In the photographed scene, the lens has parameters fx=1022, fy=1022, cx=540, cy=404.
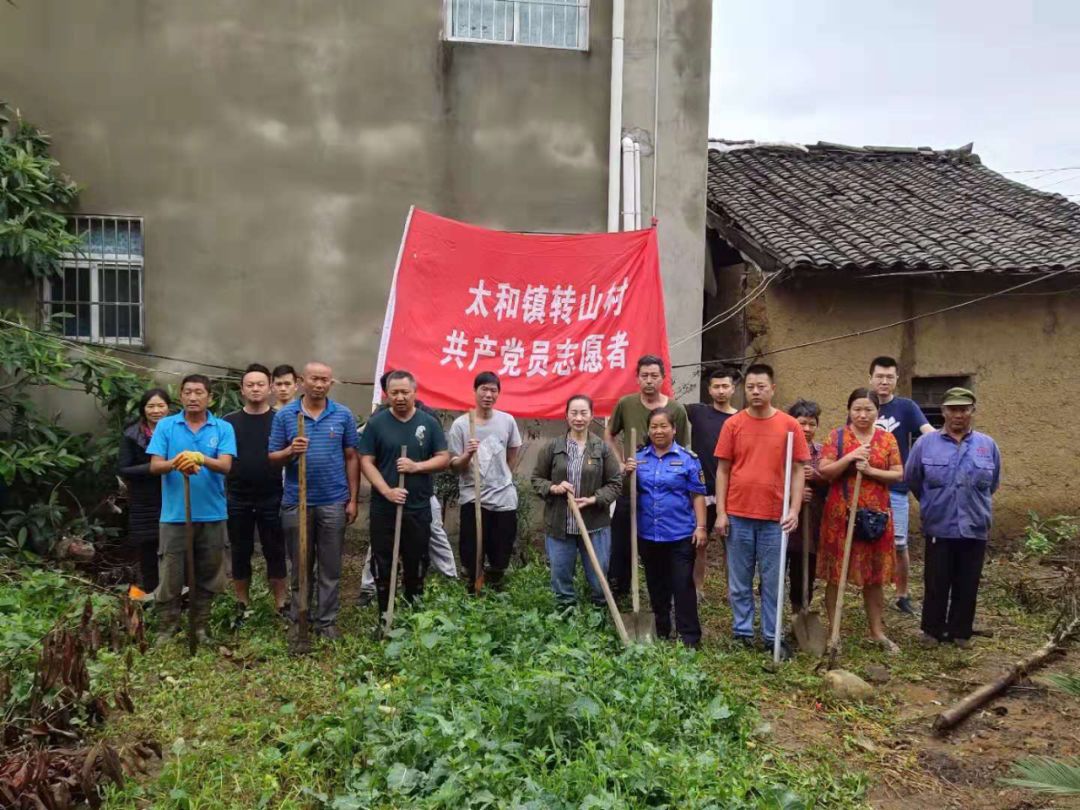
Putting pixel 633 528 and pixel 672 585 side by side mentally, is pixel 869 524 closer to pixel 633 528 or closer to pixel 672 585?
pixel 672 585

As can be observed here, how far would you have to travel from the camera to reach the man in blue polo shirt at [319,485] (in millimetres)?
6285

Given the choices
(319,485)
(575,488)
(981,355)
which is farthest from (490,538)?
(981,355)

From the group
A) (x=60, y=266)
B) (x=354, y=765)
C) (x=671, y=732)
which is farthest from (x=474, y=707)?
(x=60, y=266)

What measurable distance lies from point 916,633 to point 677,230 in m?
4.33

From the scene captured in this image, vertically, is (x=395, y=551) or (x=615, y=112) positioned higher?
(x=615, y=112)

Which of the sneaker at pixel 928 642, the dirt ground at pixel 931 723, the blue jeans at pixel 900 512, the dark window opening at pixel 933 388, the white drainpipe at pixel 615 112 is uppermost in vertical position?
the white drainpipe at pixel 615 112

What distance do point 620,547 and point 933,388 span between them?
538cm

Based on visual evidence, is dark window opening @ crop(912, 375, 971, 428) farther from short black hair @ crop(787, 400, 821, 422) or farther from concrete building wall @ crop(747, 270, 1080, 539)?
short black hair @ crop(787, 400, 821, 422)

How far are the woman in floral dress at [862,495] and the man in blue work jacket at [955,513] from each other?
36cm

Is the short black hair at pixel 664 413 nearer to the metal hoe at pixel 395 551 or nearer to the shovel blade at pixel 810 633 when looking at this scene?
the shovel blade at pixel 810 633

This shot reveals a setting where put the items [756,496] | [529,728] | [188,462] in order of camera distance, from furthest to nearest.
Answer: [756,496], [188,462], [529,728]

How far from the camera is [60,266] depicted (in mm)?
8828

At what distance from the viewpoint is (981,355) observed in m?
10.5

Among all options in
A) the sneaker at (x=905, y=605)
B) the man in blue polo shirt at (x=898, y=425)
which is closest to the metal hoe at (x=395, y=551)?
the man in blue polo shirt at (x=898, y=425)
